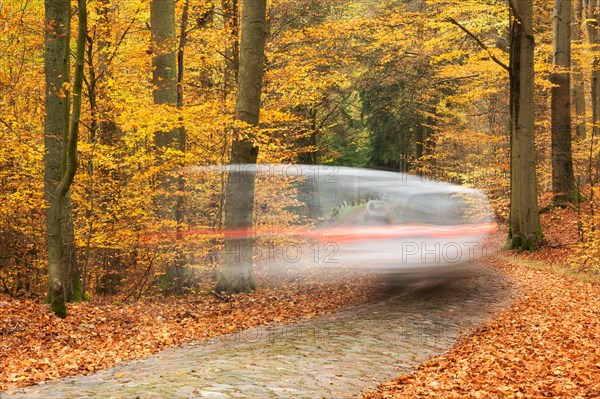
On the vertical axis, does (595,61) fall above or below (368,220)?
above

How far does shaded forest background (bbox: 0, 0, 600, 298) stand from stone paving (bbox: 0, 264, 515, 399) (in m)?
4.75

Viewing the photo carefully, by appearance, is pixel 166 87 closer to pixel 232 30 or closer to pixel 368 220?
pixel 232 30

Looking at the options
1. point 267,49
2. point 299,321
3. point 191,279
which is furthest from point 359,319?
point 267,49

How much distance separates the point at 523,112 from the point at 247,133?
9.26 metres

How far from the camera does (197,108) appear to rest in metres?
14.0

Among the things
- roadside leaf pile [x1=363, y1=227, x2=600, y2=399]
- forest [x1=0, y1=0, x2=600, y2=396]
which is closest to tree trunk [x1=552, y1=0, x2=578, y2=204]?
forest [x1=0, y1=0, x2=600, y2=396]

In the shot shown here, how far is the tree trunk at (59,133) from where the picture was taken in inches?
379

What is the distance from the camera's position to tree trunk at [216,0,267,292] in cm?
1278

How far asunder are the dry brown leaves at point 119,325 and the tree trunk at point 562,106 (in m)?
11.4

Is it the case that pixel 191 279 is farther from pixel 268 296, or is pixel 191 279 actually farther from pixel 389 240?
pixel 389 240

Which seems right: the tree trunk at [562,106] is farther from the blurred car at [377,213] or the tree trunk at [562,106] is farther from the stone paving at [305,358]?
the blurred car at [377,213]

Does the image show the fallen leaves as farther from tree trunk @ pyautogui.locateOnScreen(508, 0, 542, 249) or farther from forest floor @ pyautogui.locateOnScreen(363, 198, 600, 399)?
tree trunk @ pyautogui.locateOnScreen(508, 0, 542, 249)

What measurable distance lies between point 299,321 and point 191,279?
19.8ft

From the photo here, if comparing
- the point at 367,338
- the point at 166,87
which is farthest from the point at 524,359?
the point at 166,87
